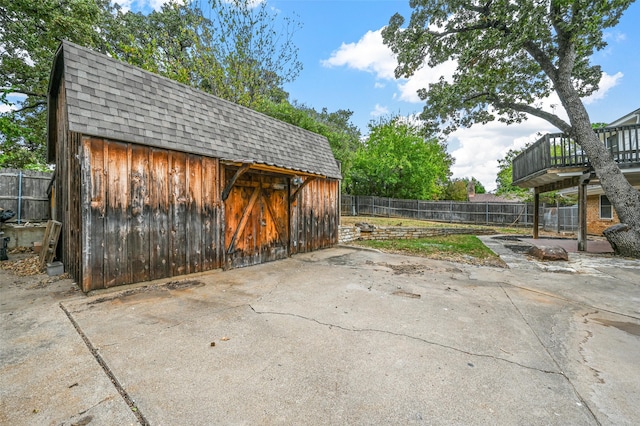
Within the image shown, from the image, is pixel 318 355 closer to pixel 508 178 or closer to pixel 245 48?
pixel 245 48

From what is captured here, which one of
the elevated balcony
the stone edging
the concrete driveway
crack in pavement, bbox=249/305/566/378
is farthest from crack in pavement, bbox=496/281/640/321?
the elevated balcony

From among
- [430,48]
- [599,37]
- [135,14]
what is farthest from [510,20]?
[135,14]

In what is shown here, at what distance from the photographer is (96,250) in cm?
391

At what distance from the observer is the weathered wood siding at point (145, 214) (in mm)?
3910

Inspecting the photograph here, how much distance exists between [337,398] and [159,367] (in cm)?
146

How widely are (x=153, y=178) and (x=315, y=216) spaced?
464cm

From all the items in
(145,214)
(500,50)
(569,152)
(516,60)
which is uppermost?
(516,60)

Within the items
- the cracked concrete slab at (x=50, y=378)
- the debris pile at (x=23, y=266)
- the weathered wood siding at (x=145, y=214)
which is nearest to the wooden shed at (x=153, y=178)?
the weathered wood siding at (x=145, y=214)

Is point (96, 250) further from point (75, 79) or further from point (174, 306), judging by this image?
point (75, 79)

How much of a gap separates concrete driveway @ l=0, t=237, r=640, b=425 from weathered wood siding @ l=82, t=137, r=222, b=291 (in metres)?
0.46

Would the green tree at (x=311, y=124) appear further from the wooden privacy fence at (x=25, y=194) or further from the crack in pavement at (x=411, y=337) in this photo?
the crack in pavement at (x=411, y=337)

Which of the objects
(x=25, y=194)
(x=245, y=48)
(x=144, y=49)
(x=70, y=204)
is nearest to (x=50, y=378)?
(x=70, y=204)

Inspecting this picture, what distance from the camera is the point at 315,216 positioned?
26.9 ft

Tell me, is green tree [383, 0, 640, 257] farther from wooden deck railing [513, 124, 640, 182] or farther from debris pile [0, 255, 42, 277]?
debris pile [0, 255, 42, 277]
